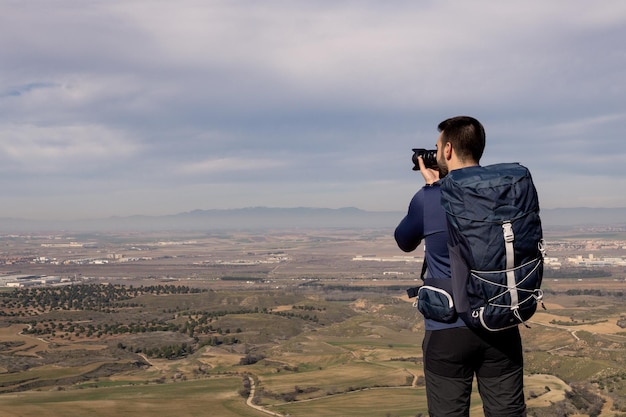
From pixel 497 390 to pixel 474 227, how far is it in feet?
5.03

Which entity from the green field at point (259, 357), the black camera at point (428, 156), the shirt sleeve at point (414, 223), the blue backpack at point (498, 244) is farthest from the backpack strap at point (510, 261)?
the green field at point (259, 357)

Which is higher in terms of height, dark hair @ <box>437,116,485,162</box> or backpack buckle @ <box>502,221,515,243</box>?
dark hair @ <box>437,116,485,162</box>

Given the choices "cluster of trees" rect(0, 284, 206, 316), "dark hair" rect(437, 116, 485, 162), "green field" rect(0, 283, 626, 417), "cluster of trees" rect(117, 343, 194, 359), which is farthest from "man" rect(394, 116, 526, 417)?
"cluster of trees" rect(0, 284, 206, 316)

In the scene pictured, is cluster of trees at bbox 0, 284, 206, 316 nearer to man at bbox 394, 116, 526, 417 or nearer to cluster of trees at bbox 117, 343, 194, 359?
cluster of trees at bbox 117, 343, 194, 359

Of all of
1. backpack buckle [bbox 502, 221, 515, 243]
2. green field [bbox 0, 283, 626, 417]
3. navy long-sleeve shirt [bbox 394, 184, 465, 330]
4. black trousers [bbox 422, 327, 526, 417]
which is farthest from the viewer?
green field [bbox 0, 283, 626, 417]

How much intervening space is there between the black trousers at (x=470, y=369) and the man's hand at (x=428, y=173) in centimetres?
128

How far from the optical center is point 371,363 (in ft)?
252

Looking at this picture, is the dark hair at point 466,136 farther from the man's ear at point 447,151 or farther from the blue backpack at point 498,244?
the blue backpack at point 498,244

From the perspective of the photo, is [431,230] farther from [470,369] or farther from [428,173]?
[470,369]

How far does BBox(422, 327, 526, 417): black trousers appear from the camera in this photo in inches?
195

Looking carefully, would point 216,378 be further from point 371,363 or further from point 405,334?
point 405,334

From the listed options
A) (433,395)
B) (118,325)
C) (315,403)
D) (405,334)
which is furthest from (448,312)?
(118,325)

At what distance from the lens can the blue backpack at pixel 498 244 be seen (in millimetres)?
4453

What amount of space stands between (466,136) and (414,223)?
0.83 meters
